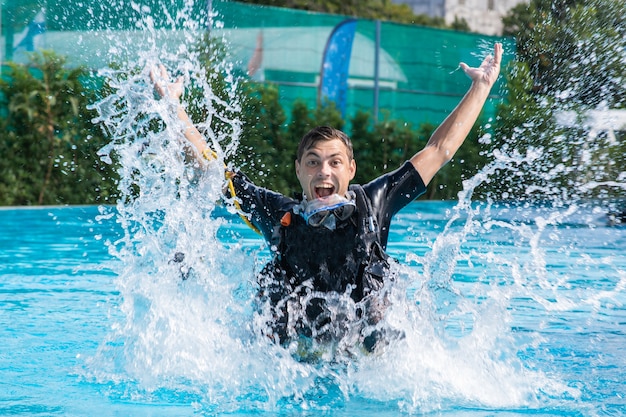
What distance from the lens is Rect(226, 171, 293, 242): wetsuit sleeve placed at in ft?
12.0

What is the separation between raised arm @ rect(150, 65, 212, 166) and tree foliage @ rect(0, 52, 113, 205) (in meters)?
7.64

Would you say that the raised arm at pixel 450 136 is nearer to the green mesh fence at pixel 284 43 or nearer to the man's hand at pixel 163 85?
the man's hand at pixel 163 85

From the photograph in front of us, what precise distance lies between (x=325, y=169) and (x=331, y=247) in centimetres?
32

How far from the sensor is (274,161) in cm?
1266

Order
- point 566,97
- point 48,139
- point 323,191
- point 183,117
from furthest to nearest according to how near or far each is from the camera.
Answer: point 566,97 < point 48,139 < point 183,117 < point 323,191

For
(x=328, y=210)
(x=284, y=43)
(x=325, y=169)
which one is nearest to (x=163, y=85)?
(x=325, y=169)

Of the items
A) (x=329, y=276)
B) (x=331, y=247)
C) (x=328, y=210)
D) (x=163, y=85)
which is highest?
(x=163, y=85)

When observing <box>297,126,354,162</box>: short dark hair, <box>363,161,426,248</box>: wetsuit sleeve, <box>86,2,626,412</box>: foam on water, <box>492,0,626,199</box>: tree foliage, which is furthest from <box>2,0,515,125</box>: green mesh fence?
<box>363,161,426,248</box>: wetsuit sleeve

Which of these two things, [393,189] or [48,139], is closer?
[393,189]

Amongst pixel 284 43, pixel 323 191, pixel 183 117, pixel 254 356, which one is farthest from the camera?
pixel 284 43

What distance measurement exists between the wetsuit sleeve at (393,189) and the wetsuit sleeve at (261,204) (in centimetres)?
36

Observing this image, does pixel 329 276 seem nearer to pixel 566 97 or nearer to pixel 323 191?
pixel 323 191

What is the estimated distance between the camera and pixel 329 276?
3.55 metres

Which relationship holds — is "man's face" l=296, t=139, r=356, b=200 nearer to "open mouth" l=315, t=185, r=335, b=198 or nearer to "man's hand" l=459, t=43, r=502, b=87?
"open mouth" l=315, t=185, r=335, b=198
